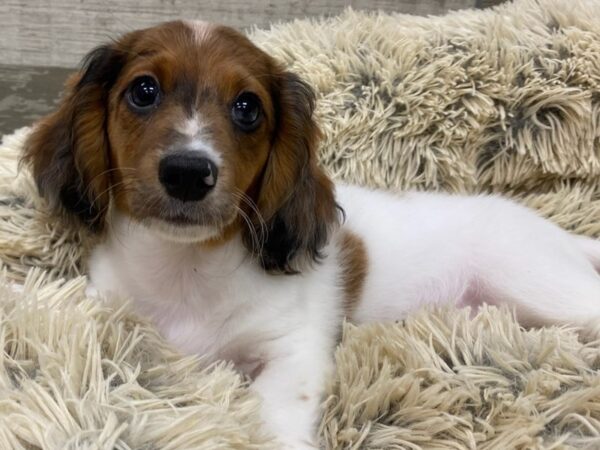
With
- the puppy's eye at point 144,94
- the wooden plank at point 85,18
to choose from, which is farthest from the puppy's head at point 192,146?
the wooden plank at point 85,18

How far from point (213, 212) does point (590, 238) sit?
1.20m

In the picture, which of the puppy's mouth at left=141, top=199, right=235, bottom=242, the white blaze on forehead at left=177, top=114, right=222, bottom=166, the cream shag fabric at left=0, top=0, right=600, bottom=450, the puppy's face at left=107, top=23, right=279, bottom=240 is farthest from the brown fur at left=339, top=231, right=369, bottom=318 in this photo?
the white blaze on forehead at left=177, top=114, right=222, bottom=166

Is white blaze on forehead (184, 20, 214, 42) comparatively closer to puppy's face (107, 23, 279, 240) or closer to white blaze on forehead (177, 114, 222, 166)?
puppy's face (107, 23, 279, 240)

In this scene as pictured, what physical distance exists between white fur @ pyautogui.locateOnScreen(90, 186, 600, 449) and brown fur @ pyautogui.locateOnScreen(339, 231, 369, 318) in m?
0.02

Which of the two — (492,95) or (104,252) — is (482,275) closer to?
(492,95)

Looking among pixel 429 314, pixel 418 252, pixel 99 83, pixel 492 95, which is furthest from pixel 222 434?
pixel 492 95

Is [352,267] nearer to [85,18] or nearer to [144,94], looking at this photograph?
[144,94]

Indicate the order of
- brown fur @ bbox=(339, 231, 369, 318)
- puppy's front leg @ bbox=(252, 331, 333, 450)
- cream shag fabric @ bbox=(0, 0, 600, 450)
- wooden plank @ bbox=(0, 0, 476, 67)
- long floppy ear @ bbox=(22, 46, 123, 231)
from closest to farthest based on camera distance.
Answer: cream shag fabric @ bbox=(0, 0, 600, 450) < puppy's front leg @ bbox=(252, 331, 333, 450) < long floppy ear @ bbox=(22, 46, 123, 231) < brown fur @ bbox=(339, 231, 369, 318) < wooden plank @ bbox=(0, 0, 476, 67)

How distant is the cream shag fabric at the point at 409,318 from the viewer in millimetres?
1024

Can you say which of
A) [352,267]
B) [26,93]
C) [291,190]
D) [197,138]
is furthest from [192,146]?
[26,93]

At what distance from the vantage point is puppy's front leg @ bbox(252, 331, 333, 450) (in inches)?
46.2

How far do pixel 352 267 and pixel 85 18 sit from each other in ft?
5.00

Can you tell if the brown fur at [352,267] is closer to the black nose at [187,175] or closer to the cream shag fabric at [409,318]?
the cream shag fabric at [409,318]

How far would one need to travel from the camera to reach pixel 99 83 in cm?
131
